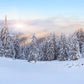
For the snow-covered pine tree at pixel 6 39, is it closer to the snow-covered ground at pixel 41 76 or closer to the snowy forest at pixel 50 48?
the snowy forest at pixel 50 48

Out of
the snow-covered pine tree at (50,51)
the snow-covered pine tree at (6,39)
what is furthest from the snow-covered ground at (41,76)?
the snow-covered pine tree at (50,51)

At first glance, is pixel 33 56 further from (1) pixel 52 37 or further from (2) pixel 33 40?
(1) pixel 52 37

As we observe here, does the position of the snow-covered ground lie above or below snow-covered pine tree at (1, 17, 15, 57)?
below

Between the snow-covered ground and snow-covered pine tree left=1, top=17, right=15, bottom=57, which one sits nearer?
the snow-covered ground

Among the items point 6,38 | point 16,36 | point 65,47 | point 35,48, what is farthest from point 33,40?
point 16,36

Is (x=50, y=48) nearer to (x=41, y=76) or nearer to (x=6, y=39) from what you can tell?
(x=6, y=39)

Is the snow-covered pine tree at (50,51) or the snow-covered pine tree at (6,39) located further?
the snow-covered pine tree at (50,51)

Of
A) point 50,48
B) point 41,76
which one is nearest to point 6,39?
point 50,48

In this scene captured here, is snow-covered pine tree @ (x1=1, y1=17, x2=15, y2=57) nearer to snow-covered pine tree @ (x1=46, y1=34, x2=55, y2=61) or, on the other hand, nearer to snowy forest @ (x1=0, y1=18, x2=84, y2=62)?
snowy forest @ (x1=0, y1=18, x2=84, y2=62)

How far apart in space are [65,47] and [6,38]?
61.7ft

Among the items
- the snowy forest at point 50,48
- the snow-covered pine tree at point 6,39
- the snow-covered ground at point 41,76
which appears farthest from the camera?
the snow-covered pine tree at point 6,39

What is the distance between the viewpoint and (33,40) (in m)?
31.6


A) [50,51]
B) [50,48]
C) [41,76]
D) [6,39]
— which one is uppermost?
[6,39]

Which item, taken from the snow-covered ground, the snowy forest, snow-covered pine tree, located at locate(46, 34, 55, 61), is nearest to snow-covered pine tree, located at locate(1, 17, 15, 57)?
the snowy forest
